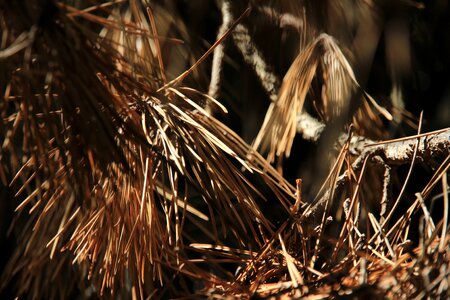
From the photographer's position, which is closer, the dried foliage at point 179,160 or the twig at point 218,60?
the dried foliage at point 179,160

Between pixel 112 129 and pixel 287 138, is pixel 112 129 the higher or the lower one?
the higher one

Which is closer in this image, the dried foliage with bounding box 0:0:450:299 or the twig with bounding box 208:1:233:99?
the dried foliage with bounding box 0:0:450:299

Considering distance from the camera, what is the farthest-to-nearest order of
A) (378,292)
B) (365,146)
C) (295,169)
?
(295,169) < (365,146) < (378,292)

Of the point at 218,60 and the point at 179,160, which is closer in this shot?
the point at 179,160

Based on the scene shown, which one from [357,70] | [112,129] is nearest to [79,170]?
[112,129]

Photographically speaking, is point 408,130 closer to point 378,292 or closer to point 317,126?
point 317,126

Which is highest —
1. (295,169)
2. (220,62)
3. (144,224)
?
(220,62)

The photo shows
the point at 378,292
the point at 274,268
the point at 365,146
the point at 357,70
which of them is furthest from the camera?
the point at 357,70

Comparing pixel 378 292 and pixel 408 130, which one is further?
pixel 408 130
